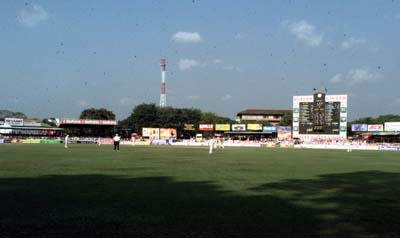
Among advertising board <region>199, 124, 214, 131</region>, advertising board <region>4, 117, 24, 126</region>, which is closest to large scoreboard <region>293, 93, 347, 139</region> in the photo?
advertising board <region>199, 124, 214, 131</region>

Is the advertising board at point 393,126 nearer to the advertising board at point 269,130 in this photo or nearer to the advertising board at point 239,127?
the advertising board at point 269,130

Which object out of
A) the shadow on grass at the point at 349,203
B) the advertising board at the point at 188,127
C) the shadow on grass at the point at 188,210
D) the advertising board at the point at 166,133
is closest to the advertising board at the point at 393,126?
the advertising board at the point at 166,133

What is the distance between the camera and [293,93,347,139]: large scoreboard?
6462cm

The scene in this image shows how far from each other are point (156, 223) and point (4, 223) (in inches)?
96.6

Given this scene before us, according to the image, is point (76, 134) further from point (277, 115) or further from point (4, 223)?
point (4, 223)

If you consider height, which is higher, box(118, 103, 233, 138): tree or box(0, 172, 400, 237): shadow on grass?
box(118, 103, 233, 138): tree

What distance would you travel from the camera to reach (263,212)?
8883 mm

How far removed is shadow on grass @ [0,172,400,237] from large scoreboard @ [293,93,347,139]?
5258cm

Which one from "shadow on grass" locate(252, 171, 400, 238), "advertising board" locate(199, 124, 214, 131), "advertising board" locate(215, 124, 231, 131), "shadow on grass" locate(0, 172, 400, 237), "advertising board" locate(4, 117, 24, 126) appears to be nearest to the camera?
"shadow on grass" locate(0, 172, 400, 237)

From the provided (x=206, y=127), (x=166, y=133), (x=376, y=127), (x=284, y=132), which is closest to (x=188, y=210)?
(x=284, y=132)

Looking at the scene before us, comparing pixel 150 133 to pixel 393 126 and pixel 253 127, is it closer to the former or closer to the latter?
pixel 253 127

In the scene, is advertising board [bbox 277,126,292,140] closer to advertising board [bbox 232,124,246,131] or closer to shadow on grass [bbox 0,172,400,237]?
advertising board [bbox 232,124,246,131]

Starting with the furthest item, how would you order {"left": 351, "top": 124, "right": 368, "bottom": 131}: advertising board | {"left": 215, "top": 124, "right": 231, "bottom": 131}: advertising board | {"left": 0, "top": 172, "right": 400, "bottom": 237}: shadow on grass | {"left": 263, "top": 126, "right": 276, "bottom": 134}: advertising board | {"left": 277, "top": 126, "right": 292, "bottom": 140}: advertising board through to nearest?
{"left": 215, "top": 124, "right": 231, "bottom": 131}: advertising board, {"left": 263, "top": 126, "right": 276, "bottom": 134}: advertising board, {"left": 351, "top": 124, "right": 368, "bottom": 131}: advertising board, {"left": 277, "top": 126, "right": 292, "bottom": 140}: advertising board, {"left": 0, "top": 172, "right": 400, "bottom": 237}: shadow on grass

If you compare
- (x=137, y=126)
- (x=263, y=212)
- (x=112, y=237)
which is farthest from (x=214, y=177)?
(x=137, y=126)
